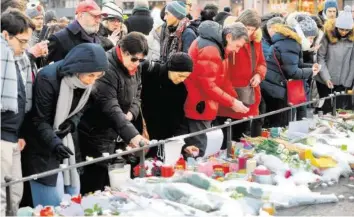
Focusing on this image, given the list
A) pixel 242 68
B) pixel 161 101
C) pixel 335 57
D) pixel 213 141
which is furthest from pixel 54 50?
pixel 335 57

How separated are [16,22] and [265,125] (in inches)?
164

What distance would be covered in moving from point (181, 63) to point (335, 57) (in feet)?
13.7

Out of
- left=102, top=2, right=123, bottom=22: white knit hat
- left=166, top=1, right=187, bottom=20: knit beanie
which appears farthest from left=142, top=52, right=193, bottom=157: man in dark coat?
left=166, top=1, right=187, bottom=20: knit beanie

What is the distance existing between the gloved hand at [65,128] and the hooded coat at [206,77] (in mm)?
1802

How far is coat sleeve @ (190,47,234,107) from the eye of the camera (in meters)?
6.16

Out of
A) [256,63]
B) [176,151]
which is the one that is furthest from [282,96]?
[176,151]

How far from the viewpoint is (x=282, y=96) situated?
770cm

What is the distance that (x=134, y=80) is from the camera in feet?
17.7

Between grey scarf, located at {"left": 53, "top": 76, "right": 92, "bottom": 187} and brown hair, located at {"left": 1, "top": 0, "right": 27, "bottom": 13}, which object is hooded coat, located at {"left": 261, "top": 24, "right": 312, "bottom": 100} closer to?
brown hair, located at {"left": 1, "top": 0, "right": 27, "bottom": 13}

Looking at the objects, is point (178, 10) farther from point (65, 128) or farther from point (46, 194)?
point (46, 194)

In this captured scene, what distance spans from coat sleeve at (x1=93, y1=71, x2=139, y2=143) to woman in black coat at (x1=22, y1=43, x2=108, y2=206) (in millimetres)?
383

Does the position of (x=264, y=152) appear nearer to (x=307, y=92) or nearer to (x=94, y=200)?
(x=94, y=200)

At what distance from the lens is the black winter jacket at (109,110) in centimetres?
507

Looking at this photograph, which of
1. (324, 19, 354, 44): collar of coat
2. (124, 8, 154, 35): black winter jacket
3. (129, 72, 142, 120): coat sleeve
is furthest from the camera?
(324, 19, 354, 44): collar of coat
